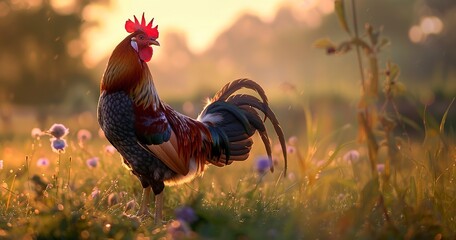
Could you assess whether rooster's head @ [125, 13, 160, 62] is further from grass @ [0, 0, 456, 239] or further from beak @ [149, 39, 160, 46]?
grass @ [0, 0, 456, 239]

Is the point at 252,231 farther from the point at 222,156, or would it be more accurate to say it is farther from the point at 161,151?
the point at 222,156

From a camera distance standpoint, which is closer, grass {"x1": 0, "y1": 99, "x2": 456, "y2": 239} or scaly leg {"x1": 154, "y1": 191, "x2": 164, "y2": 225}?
grass {"x1": 0, "y1": 99, "x2": 456, "y2": 239}

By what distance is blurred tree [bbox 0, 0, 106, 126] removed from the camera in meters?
26.8

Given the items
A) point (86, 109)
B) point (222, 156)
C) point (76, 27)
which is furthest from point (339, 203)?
point (76, 27)

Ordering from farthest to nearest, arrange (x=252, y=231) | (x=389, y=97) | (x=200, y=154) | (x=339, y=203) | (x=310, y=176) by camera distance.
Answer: (x=200, y=154) → (x=339, y=203) → (x=310, y=176) → (x=389, y=97) → (x=252, y=231)

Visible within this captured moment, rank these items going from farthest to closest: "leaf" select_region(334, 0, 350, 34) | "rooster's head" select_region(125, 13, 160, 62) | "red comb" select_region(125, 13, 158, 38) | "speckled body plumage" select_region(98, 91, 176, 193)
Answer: "red comb" select_region(125, 13, 158, 38) → "rooster's head" select_region(125, 13, 160, 62) → "speckled body plumage" select_region(98, 91, 176, 193) → "leaf" select_region(334, 0, 350, 34)

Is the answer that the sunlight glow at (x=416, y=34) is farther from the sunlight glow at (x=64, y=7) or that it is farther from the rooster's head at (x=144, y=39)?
the rooster's head at (x=144, y=39)

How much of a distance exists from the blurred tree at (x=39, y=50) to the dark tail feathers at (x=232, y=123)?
20.5 meters

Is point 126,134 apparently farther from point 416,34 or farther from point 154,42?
point 416,34

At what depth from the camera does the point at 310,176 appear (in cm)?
511

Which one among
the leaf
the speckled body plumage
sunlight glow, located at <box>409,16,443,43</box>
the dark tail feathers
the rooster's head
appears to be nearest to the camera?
the leaf

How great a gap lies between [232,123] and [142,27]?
56.5 inches

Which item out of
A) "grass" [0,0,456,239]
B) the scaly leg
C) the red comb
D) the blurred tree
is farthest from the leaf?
the blurred tree

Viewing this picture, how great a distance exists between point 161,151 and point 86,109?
71.0 feet
